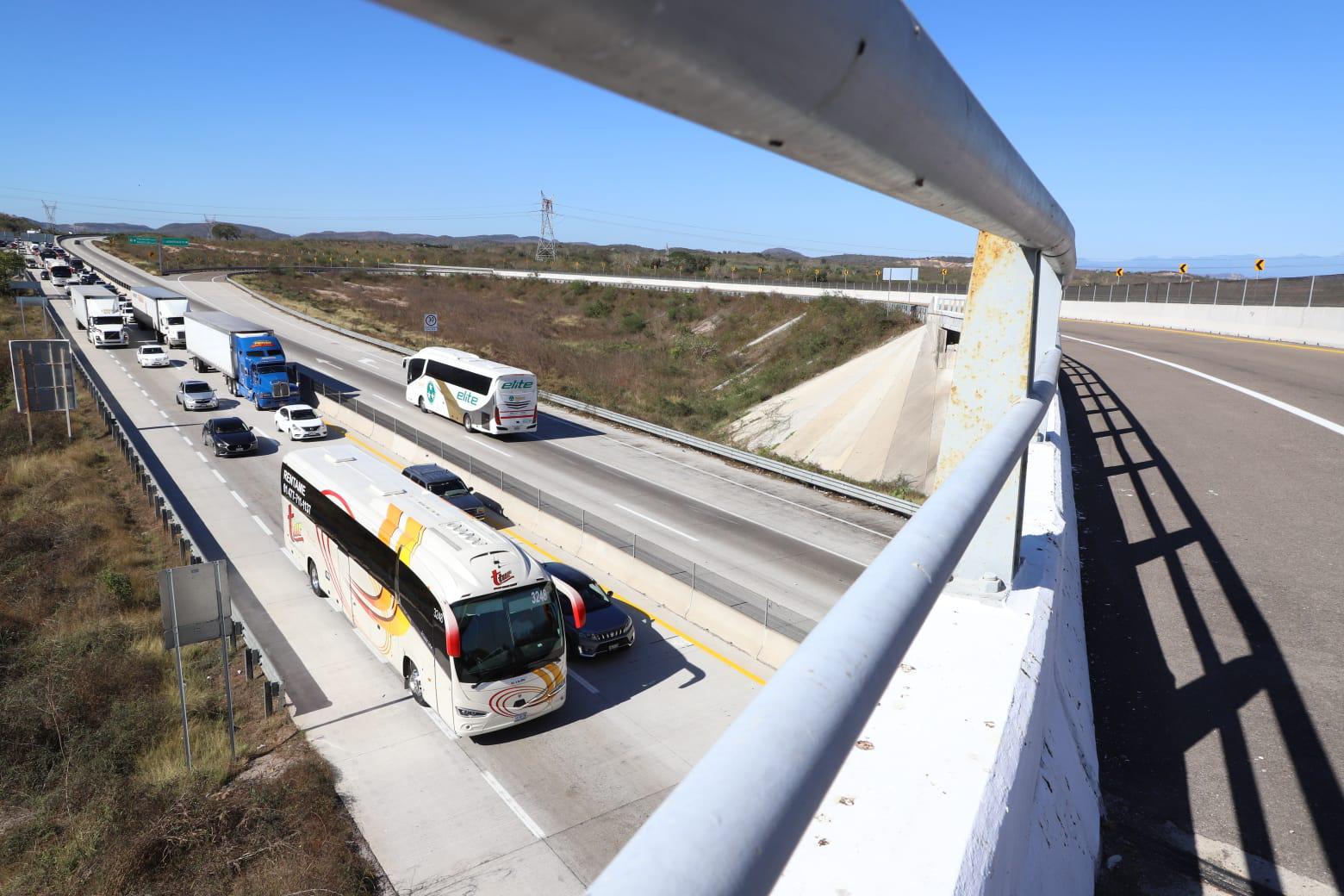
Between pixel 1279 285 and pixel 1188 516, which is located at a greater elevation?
pixel 1279 285

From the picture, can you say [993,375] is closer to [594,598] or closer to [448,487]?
[594,598]

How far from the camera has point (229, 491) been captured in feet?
91.4

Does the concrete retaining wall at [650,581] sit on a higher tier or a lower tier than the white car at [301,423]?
lower

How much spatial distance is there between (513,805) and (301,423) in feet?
85.7

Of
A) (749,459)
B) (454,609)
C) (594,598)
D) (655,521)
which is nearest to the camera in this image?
(454,609)

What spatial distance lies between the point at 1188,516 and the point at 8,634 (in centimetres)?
2037

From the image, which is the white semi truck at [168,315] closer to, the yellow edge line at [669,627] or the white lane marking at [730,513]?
the white lane marking at [730,513]

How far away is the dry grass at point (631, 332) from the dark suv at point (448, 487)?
19676 mm

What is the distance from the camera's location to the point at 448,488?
25656 mm

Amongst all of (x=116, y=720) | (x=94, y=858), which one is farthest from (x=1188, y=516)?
(x=116, y=720)

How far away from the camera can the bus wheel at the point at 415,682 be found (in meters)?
15.2

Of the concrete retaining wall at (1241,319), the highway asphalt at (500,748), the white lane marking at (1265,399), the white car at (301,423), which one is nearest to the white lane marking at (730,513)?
the highway asphalt at (500,748)

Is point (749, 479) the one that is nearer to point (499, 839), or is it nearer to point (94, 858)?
point (499, 839)

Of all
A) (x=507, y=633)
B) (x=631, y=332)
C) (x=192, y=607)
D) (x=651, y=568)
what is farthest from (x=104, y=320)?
(x=507, y=633)
